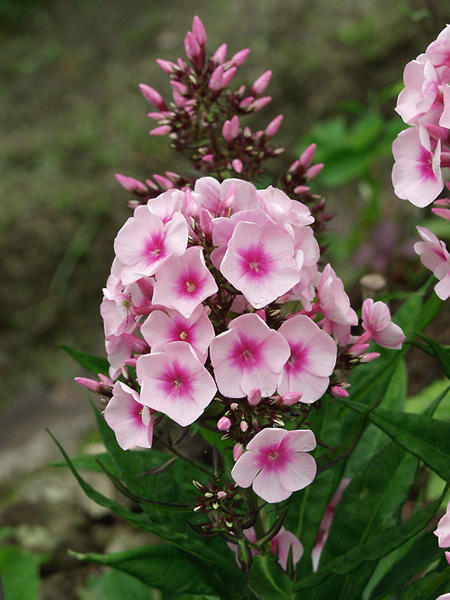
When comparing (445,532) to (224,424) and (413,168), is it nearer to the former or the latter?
(224,424)

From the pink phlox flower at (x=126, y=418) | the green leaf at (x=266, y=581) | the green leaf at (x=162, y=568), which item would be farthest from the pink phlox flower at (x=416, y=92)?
the green leaf at (x=162, y=568)

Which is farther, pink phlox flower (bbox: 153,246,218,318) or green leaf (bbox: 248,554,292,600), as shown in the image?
green leaf (bbox: 248,554,292,600)

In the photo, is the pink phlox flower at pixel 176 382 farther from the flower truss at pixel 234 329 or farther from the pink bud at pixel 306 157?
the pink bud at pixel 306 157

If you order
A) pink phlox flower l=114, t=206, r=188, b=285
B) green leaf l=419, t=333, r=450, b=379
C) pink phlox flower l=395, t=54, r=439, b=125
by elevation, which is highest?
pink phlox flower l=395, t=54, r=439, b=125

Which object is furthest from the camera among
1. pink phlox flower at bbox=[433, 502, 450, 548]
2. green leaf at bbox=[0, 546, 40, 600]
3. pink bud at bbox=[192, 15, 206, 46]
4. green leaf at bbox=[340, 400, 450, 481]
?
green leaf at bbox=[0, 546, 40, 600]

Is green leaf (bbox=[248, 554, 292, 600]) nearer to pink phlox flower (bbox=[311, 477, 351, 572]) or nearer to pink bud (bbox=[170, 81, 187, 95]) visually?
pink phlox flower (bbox=[311, 477, 351, 572])

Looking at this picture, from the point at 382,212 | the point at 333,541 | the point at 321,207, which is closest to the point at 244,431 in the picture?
the point at 333,541

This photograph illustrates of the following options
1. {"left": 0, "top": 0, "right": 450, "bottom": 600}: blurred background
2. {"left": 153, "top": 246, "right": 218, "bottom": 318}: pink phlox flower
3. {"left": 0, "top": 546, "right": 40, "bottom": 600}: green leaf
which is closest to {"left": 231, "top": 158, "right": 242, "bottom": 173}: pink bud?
{"left": 153, "top": 246, "right": 218, "bottom": 318}: pink phlox flower
